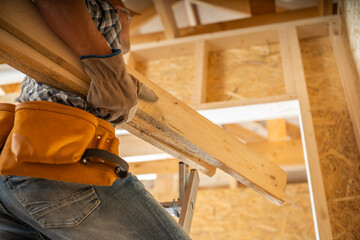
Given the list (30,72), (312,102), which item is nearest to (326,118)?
(312,102)

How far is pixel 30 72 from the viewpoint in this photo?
80cm

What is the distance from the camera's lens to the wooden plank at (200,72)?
2.73m

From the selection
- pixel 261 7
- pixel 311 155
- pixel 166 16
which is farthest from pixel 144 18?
pixel 311 155

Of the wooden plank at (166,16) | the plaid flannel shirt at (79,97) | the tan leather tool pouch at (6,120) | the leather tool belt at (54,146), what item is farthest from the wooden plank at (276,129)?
the tan leather tool pouch at (6,120)

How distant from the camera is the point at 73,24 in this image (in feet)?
2.66

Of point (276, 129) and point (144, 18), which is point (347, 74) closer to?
point (276, 129)

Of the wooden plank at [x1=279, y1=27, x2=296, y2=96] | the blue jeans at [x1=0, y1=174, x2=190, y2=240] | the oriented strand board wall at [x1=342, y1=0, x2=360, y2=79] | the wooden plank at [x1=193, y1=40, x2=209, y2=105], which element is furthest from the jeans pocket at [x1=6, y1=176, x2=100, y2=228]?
the oriented strand board wall at [x1=342, y1=0, x2=360, y2=79]

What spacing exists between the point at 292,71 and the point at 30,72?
7.49 ft

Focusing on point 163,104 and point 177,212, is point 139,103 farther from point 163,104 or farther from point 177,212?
point 177,212

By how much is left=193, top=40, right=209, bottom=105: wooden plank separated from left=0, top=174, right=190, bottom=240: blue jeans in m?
1.86

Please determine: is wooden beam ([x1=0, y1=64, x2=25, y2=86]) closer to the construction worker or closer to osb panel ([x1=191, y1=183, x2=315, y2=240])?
the construction worker

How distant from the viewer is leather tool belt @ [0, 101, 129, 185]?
715 millimetres

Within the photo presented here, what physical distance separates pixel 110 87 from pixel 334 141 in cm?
199

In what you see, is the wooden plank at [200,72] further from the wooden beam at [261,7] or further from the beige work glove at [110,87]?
the beige work glove at [110,87]
